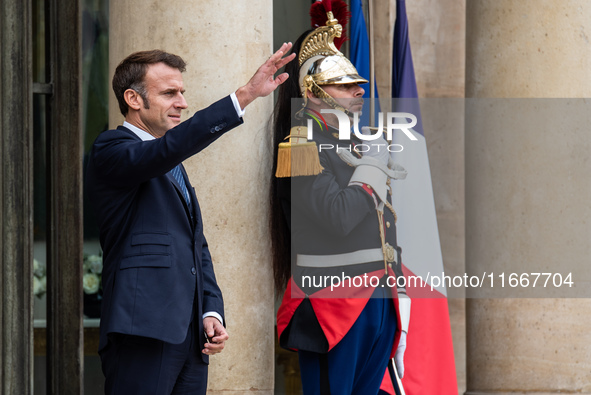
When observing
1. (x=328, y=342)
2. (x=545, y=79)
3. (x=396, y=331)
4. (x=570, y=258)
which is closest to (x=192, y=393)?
(x=328, y=342)

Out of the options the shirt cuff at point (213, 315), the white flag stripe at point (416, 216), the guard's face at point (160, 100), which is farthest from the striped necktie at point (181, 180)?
the white flag stripe at point (416, 216)

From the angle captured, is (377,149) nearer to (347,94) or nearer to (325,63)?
(347,94)

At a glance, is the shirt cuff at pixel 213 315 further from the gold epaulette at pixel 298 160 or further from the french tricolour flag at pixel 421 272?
the french tricolour flag at pixel 421 272

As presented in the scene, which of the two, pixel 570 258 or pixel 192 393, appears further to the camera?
pixel 570 258

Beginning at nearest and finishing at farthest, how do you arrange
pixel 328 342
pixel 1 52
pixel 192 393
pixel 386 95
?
pixel 192 393
pixel 328 342
pixel 1 52
pixel 386 95

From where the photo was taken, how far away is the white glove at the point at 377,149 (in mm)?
3979

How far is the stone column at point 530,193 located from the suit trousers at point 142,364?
99.0 inches

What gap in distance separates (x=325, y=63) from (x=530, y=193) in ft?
4.83

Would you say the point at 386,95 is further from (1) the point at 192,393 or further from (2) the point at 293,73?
(1) the point at 192,393

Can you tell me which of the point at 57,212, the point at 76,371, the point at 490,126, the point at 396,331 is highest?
the point at 490,126

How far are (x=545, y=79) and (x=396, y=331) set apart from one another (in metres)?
1.77

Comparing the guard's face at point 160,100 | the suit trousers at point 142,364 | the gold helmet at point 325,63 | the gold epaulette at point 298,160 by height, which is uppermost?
the gold helmet at point 325,63

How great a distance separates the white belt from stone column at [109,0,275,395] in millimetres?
232

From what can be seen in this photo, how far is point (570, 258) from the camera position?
4840mm
